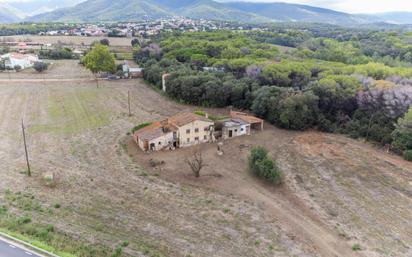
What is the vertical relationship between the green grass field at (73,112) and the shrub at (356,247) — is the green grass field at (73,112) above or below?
above

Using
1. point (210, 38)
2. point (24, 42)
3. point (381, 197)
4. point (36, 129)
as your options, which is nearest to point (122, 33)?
point (24, 42)

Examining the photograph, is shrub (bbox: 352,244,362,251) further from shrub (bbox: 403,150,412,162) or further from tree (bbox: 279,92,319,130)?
tree (bbox: 279,92,319,130)

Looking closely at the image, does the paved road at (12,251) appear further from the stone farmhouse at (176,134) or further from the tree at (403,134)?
the tree at (403,134)

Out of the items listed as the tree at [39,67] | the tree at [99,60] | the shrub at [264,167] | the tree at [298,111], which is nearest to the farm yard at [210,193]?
the shrub at [264,167]

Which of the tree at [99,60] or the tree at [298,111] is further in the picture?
the tree at [99,60]

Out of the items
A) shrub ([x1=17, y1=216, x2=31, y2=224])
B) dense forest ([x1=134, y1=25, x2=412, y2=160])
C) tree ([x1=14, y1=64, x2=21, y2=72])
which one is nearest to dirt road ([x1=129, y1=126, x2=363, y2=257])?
dense forest ([x1=134, y1=25, x2=412, y2=160])

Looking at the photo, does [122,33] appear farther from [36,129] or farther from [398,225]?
[398,225]

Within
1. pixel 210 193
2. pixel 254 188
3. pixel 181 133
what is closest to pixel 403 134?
pixel 254 188
